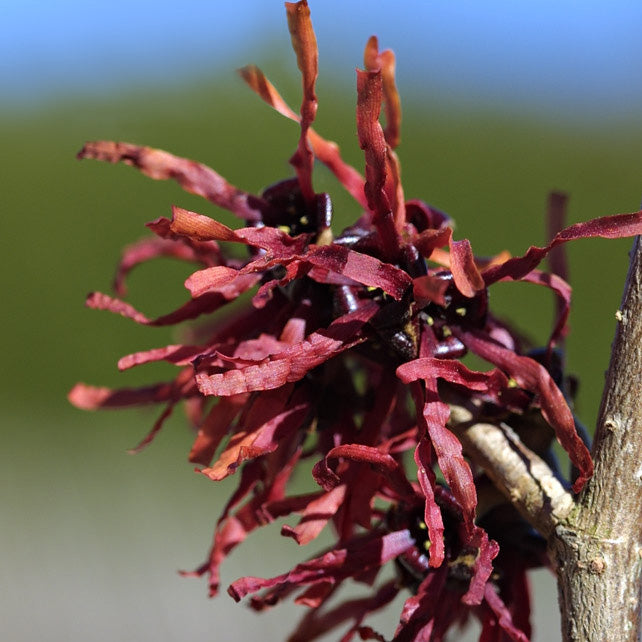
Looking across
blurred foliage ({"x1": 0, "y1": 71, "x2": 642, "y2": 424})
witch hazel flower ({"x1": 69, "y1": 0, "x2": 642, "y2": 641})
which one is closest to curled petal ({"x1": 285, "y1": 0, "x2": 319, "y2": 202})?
witch hazel flower ({"x1": 69, "y1": 0, "x2": 642, "y2": 641})

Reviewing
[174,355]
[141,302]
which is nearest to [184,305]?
[174,355]

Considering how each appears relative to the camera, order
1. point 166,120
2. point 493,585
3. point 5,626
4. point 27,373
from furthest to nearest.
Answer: point 166,120 → point 27,373 → point 5,626 → point 493,585

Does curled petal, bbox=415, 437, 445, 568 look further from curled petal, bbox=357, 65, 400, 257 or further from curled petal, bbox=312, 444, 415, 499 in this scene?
curled petal, bbox=357, 65, 400, 257

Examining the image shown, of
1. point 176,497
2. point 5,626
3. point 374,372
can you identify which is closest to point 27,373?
point 176,497

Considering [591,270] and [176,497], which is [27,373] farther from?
[591,270]

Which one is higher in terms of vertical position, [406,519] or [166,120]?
[406,519]

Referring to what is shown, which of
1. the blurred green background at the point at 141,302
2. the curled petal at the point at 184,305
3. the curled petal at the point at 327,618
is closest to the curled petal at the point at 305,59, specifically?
the curled petal at the point at 184,305

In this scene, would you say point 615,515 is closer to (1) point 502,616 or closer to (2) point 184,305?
(1) point 502,616

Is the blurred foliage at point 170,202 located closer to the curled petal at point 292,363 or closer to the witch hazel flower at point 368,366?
the witch hazel flower at point 368,366
